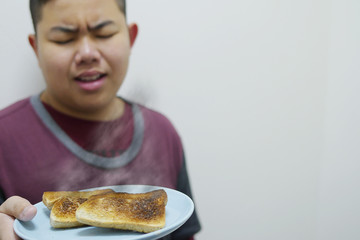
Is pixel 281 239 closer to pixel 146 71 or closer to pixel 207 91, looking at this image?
pixel 207 91

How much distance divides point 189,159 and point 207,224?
8.4 inches

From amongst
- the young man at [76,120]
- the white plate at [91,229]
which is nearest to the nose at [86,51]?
the young man at [76,120]

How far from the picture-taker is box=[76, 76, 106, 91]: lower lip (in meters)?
0.76

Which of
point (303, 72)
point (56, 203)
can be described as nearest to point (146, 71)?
point (56, 203)

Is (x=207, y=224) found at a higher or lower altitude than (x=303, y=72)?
lower

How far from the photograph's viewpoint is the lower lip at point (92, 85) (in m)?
0.76

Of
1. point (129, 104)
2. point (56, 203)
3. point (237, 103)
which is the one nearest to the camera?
point (56, 203)

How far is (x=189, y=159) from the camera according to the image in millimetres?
971

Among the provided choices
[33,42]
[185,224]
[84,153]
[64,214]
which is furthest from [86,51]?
[185,224]

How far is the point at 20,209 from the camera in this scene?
2.02 feet

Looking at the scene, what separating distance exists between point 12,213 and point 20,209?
0.14ft

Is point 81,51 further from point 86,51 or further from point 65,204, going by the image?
point 65,204

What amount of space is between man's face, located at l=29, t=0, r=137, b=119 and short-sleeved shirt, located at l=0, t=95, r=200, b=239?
6 centimetres

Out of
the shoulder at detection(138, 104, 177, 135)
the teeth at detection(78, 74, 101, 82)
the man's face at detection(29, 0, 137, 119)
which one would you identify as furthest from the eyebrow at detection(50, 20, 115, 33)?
the shoulder at detection(138, 104, 177, 135)
